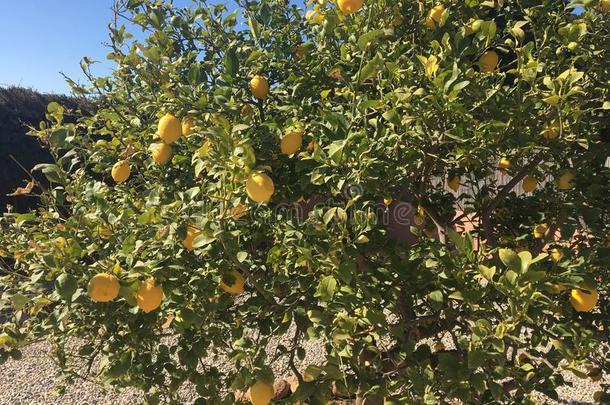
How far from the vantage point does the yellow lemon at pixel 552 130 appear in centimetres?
156

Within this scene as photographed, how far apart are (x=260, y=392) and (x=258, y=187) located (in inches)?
23.2

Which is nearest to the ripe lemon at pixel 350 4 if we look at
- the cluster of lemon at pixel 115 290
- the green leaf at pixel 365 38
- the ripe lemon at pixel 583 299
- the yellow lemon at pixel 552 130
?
the green leaf at pixel 365 38

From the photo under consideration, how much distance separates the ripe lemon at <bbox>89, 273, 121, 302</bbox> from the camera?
1.10m

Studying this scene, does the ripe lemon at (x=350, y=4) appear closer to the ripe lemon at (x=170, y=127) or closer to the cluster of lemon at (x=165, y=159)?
the cluster of lemon at (x=165, y=159)

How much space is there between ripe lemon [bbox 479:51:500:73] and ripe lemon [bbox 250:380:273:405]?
1.19 m

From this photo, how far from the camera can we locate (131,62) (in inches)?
66.5

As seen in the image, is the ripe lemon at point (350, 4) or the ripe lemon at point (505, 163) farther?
the ripe lemon at point (505, 163)

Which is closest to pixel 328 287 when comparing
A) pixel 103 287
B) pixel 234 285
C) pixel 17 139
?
pixel 234 285

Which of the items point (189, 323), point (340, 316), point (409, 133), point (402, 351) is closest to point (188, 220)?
point (189, 323)

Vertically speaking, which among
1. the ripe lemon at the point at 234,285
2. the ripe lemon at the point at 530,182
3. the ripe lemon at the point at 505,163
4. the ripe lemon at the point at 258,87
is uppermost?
the ripe lemon at the point at 258,87

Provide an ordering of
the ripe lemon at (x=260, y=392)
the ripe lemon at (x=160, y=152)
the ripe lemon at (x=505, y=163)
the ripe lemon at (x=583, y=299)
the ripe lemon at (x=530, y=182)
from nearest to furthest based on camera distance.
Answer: the ripe lemon at (x=260, y=392) → the ripe lemon at (x=583, y=299) → the ripe lemon at (x=160, y=152) → the ripe lemon at (x=505, y=163) → the ripe lemon at (x=530, y=182)

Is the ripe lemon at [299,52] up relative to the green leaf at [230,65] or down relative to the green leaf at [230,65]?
down

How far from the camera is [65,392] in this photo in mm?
3689

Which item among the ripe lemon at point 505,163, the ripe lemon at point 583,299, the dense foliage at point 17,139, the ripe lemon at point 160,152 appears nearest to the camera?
the ripe lemon at point 583,299
